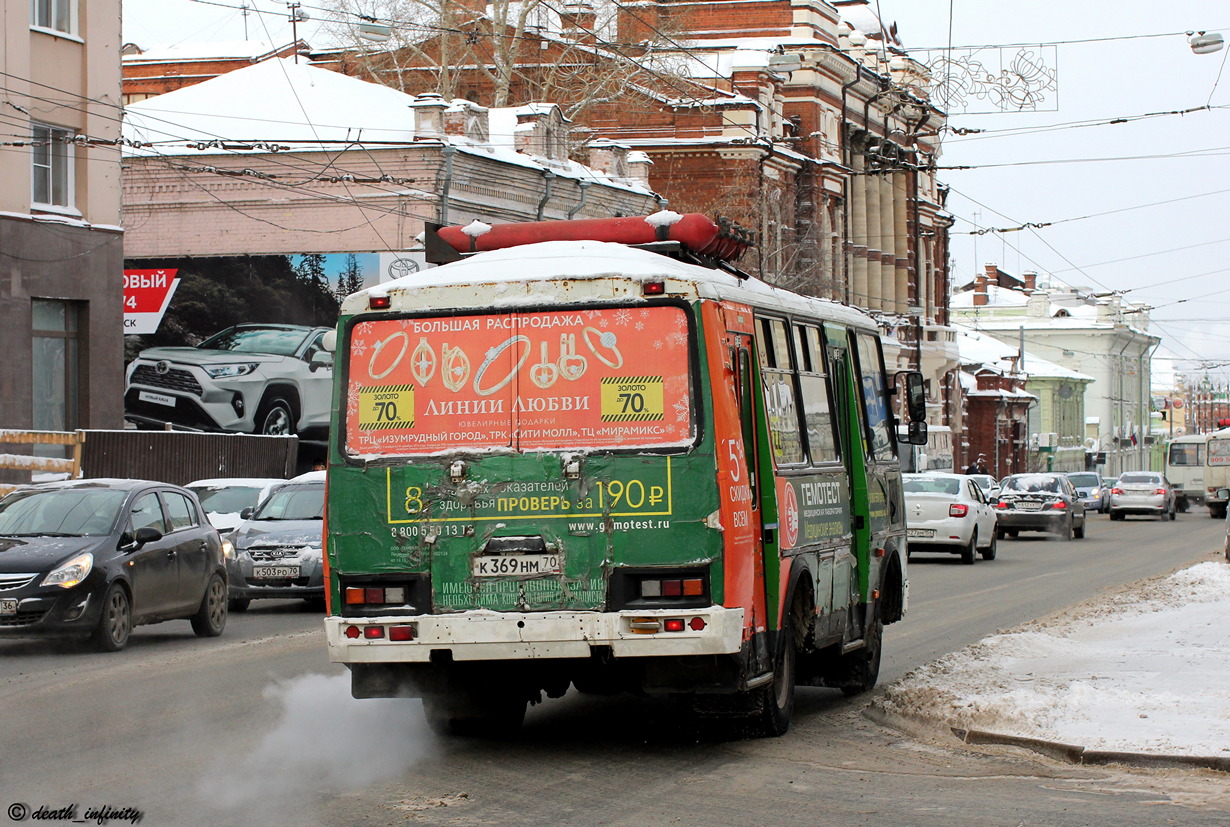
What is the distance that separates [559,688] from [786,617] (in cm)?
141

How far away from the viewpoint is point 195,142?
1512 inches

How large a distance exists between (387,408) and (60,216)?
22850mm

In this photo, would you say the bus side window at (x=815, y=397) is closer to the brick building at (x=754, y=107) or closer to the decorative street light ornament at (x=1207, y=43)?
the decorative street light ornament at (x=1207, y=43)

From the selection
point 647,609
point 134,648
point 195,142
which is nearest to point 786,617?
point 647,609

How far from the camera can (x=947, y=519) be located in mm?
30875

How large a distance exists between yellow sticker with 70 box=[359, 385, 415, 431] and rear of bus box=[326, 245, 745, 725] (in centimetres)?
1

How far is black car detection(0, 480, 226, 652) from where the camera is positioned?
14.9m

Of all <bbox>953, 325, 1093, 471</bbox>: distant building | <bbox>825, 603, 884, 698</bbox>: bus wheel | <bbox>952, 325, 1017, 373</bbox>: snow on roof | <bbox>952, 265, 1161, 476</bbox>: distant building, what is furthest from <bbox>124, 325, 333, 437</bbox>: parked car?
<bbox>952, 265, 1161, 476</bbox>: distant building

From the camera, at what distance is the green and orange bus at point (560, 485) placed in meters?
9.27

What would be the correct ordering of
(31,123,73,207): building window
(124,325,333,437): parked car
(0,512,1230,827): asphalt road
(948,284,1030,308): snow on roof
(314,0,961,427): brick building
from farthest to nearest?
(948,284,1030,308): snow on roof, (314,0,961,427): brick building, (124,325,333,437): parked car, (31,123,73,207): building window, (0,512,1230,827): asphalt road

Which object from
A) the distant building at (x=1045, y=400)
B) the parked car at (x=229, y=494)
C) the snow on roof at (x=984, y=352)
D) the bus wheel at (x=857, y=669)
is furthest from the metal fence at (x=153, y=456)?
the distant building at (x=1045, y=400)

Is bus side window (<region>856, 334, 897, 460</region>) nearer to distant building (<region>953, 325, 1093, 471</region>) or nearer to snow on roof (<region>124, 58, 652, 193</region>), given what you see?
snow on roof (<region>124, 58, 652, 193</region>)

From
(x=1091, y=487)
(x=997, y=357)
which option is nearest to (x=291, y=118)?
(x=1091, y=487)

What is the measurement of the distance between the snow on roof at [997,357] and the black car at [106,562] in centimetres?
6655
